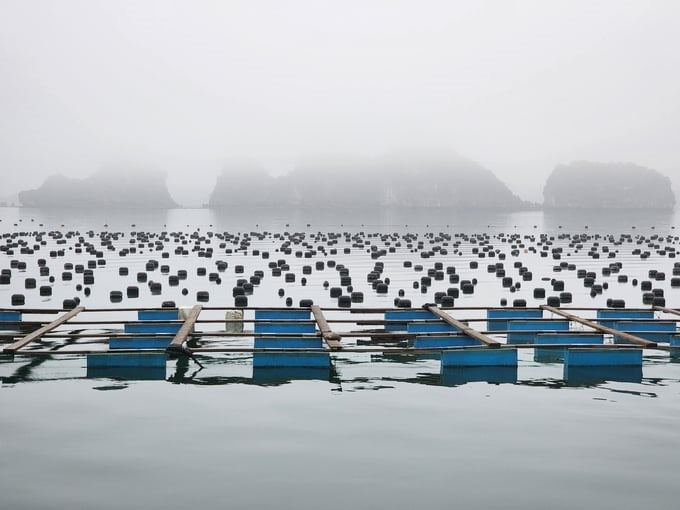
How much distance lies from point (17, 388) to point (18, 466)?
804cm

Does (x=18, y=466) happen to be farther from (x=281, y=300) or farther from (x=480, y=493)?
(x=281, y=300)

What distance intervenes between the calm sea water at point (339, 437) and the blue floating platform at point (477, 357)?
23.8 inches

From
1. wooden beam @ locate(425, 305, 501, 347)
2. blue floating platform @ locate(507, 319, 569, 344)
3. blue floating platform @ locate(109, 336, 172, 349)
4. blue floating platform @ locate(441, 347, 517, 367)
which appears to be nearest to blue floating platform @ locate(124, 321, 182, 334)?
blue floating platform @ locate(109, 336, 172, 349)

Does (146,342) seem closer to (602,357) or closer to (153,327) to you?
(153,327)

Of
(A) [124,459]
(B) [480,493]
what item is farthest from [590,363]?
(A) [124,459]

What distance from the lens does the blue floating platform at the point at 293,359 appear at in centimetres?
2648

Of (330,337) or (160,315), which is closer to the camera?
(330,337)

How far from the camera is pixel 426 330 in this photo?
32.6m

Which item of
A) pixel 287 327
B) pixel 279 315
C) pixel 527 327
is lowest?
pixel 287 327

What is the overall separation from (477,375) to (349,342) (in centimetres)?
1008

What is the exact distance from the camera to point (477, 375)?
26.2m

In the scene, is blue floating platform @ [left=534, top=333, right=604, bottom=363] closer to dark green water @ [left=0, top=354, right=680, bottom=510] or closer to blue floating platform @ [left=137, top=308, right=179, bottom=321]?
dark green water @ [left=0, top=354, right=680, bottom=510]

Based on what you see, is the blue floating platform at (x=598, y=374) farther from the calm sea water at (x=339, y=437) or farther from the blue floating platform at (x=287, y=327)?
the blue floating platform at (x=287, y=327)

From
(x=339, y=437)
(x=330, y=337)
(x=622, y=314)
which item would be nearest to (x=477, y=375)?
(x=330, y=337)
